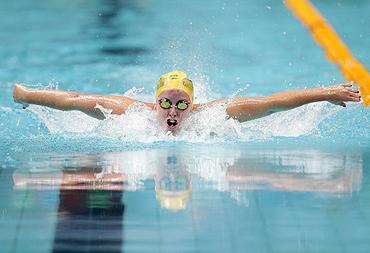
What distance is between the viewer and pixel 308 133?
5.53 meters

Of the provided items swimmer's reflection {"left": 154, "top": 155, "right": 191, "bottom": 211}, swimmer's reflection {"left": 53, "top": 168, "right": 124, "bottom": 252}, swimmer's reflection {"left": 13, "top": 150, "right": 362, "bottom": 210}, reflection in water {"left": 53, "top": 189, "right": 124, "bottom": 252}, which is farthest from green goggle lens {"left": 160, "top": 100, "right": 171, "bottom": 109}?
reflection in water {"left": 53, "top": 189, "right": 124, "bottom": 252}

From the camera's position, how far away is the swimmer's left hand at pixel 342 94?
15.5 feet

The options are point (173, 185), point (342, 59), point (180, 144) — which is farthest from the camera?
point (180, 144)

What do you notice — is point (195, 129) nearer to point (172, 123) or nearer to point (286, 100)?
point (172, 123)

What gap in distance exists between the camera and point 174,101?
17.0 feet

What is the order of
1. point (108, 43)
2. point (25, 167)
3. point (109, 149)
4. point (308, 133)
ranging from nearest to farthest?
point (25, 167) < point (109, 149) < point (308, 133) < point (108, 43)

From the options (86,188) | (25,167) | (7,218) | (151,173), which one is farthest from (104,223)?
(25,167)

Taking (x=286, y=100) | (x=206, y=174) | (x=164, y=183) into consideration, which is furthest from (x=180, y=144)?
(x=164, y=183)

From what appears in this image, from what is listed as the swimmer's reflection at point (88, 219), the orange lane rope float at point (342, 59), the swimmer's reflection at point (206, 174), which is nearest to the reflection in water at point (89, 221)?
the swimmer's reflection at point (88, 219)

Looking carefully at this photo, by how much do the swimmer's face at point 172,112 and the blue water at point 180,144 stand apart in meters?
0.10

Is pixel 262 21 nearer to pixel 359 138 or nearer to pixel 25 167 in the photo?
pixel 359 138

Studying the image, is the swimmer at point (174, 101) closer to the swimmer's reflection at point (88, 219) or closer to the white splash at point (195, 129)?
the white splash at point (195, 129)

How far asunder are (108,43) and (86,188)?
7039 millimetres

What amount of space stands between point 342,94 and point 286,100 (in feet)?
1.40
